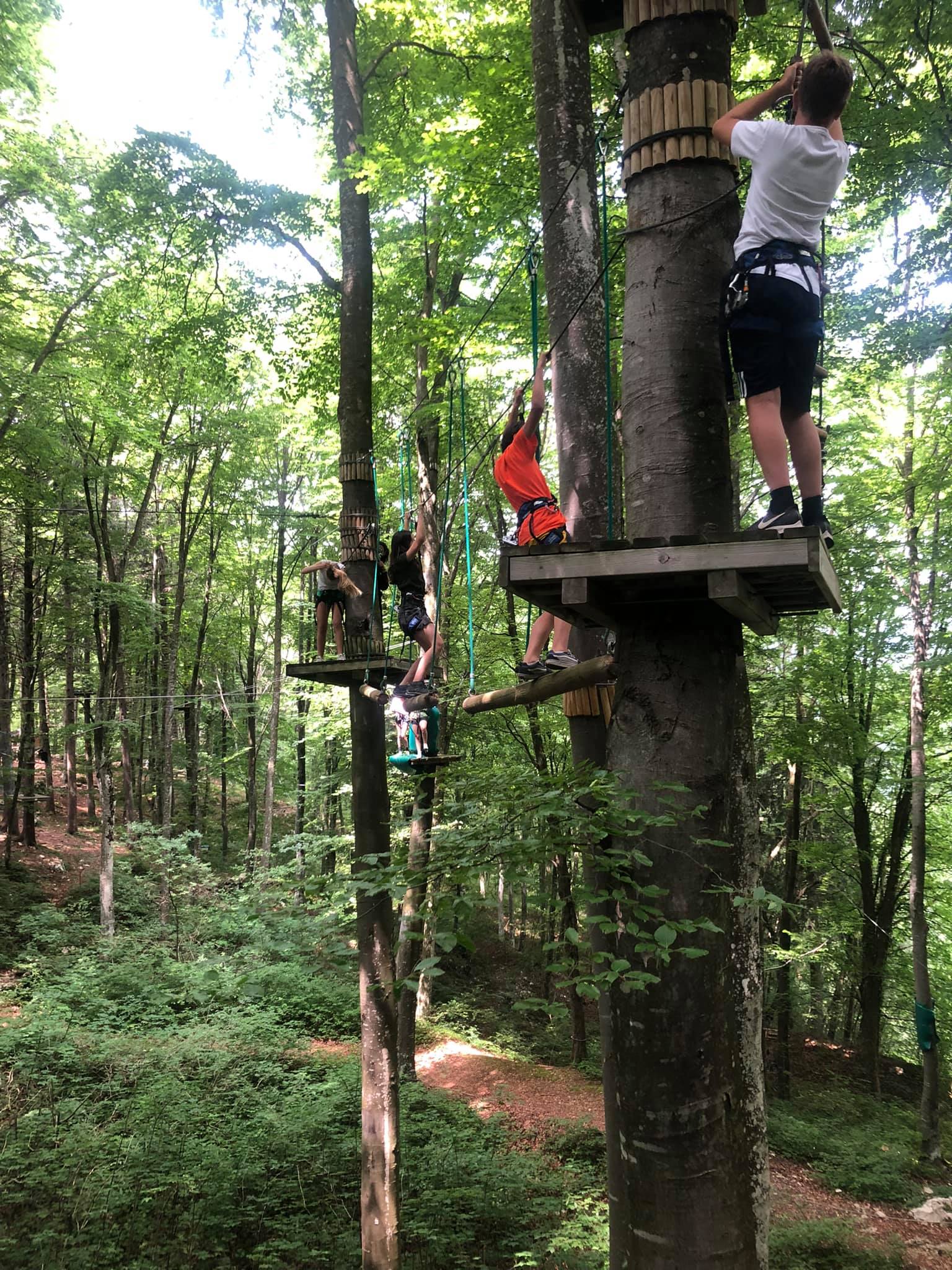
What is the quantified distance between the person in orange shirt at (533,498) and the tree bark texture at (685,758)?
1.00 m

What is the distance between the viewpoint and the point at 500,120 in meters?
6.15

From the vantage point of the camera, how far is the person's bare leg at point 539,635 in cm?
347

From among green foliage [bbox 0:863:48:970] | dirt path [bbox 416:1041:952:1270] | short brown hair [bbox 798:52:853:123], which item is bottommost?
dirt path [bbox 416:1041:952:1270]

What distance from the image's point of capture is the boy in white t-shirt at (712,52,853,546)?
7.02ft

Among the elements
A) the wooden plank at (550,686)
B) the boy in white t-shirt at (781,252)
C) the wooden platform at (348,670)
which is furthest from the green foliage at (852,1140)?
the boy in white t-shirt at (781,252)

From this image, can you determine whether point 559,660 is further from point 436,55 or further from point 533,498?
point 436,55

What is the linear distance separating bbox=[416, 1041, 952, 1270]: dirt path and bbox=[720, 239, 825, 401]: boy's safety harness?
8.34 meters

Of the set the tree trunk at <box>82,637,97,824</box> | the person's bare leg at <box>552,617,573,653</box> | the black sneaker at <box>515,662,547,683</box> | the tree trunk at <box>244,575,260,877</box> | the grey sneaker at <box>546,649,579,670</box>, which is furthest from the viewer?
the tree trunk at <box>82,637,97,824</box>

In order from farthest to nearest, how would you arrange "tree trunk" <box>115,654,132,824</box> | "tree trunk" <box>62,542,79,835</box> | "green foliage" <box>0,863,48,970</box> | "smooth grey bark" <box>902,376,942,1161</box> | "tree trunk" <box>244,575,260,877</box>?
"tree trunk" <box>244,575,260,877</box> < "tree trunk" <box>62,542,79,835</box> < "tree trunk" <box>115,654,132,824</box> < "green foliage" <box>0,863,48,970</box> < "smooth grey bark" <box>902,376,942,1161</box>

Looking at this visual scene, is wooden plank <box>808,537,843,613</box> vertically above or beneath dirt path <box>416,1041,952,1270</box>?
above

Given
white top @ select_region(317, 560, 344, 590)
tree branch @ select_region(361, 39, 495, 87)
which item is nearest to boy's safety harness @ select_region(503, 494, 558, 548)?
white top @ select_region(317, 560, 344, 590)

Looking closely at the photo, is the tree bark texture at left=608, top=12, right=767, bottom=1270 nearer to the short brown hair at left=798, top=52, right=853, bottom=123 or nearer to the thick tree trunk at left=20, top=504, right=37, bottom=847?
the short brown hair at left=798, top=52, right=853, bottom=123

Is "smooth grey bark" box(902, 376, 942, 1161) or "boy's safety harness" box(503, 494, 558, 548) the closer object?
"boy's safety harness" box(503, 494, 558, 548)

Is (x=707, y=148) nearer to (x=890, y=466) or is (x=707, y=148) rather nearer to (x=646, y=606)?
Result: (x=646, y=606)
